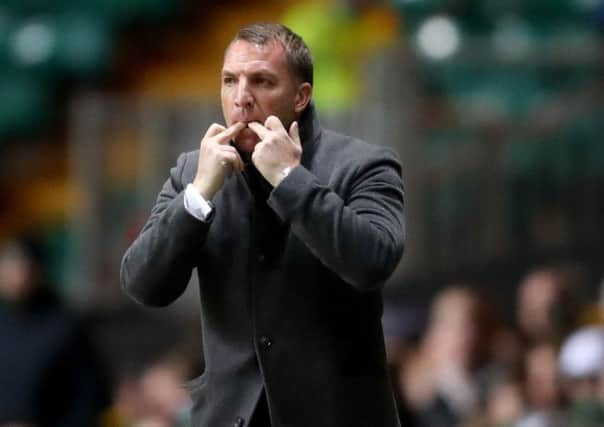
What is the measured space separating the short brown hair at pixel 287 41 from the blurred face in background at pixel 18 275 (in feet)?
13.0

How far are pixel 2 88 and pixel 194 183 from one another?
23.9ft

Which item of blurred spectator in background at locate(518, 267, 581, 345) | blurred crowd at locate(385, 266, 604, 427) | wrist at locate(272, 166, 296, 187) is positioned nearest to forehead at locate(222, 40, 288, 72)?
wrist at locate(272, 166, 296, 187)

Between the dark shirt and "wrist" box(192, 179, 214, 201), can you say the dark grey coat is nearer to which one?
"wrist" box(192, 179, 214, 201)

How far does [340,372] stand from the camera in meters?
3.95

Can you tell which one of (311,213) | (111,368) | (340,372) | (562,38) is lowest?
(111,368)

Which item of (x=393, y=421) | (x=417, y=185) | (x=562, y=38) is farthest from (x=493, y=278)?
(x=393, y=421)

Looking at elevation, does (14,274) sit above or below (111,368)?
above

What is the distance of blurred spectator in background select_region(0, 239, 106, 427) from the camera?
758cm

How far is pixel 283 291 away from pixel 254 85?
425mm

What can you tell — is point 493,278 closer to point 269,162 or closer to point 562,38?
point 562,38

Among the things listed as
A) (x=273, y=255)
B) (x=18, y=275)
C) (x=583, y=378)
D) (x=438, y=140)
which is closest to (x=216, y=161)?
(x=273, y=255)

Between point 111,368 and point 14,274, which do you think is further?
point 111,368

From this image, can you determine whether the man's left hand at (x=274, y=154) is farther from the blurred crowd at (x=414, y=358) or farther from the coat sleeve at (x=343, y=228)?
the blurred crowd at (x=414, y=358)

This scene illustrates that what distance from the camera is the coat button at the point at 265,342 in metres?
3.94
